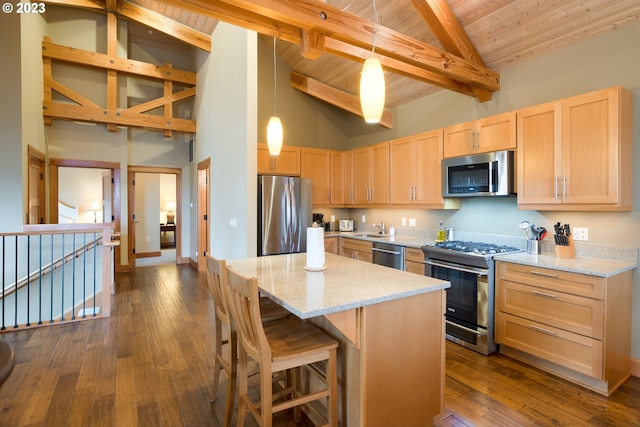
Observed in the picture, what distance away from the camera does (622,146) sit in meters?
2.47

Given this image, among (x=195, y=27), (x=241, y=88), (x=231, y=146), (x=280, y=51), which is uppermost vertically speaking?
(x=195, y=27)

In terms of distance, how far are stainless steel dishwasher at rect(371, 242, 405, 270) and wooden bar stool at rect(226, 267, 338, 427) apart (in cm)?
216

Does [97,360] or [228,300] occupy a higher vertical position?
[228,300]

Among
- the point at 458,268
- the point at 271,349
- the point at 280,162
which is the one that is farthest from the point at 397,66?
the point at 271,349

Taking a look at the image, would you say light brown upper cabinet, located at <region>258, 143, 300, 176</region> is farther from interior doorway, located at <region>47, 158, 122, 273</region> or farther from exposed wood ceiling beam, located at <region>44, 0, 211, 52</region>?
interior doorway, located at <region>47, 158, 122, 273</region>

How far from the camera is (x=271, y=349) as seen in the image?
1621mm

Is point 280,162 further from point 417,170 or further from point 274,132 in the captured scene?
point 274,132

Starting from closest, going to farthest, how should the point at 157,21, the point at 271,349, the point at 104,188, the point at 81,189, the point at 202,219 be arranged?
the point at 271,349 → the point at 157,21 → the point at 202,219 → the point at 104,188 → the point at 81,189

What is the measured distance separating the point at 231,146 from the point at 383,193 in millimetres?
2236

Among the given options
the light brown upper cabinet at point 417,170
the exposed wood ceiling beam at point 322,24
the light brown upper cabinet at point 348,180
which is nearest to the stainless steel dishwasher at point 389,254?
the light brown upper cabinet at point 417,170

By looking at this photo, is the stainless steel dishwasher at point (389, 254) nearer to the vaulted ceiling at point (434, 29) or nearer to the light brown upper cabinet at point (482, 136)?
the light brown upper cabinet at point (482, 136)

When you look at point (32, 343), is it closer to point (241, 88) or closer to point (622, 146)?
point (241, 88)

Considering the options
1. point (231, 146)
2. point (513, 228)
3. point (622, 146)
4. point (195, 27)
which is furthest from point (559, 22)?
point (195, 27)

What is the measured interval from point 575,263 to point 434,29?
2460mm
